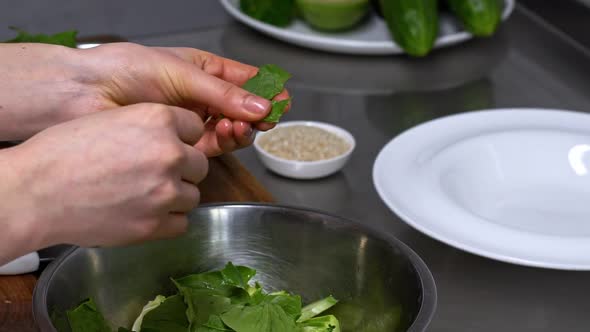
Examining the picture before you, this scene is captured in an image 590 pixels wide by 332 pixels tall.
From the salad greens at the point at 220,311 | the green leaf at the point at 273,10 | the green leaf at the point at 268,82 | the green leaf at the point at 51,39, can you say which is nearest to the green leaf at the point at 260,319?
the salad greens at the point at 220,311

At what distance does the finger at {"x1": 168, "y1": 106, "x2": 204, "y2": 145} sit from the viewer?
2.39ft

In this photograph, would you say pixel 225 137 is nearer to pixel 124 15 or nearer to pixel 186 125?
pixel 186 125

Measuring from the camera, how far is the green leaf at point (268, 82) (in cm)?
87

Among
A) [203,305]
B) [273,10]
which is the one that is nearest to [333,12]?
[273,10]

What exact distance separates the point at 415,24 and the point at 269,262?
697 mm

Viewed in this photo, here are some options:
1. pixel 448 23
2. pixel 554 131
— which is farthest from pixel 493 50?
pixel 554 131

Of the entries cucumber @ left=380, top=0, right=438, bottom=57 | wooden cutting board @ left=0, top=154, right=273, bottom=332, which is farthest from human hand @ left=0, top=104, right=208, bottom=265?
cucumber @ left=380, top=0, right=438, bottom=57

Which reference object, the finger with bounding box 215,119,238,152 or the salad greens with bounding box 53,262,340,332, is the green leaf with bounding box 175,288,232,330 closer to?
the salad greens with bounding box 53,262,340,332

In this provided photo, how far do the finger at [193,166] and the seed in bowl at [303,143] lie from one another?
43 centimetres

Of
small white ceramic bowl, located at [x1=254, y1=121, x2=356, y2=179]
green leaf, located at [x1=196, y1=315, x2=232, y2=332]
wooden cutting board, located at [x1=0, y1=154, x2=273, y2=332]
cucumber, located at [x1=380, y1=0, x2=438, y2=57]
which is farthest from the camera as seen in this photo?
cucumber, located at [x1=380, y1=0, x2=438, y2=57]

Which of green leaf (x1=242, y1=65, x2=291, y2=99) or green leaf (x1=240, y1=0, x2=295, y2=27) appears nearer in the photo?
green leaf (x1=242, y1=65, x2=291, y2=99)

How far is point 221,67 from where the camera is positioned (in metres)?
0.95

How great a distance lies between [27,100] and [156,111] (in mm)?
253

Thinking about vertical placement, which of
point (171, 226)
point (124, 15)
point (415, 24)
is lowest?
point (124, 15)
